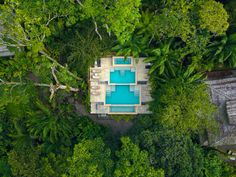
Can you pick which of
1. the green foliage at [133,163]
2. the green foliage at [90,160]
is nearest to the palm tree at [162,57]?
the green foliage at [133,163]

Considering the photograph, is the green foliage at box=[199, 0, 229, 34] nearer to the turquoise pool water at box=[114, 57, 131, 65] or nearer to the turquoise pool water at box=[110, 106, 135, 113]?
the turquoise pool water at box=[114, 57, 131, 65]

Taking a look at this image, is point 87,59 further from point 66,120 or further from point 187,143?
point 187,143

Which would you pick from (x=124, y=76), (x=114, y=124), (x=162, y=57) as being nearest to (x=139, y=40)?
(x=162, y=57)

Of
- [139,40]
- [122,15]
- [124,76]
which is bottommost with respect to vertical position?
[124,76]

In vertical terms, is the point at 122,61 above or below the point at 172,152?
above

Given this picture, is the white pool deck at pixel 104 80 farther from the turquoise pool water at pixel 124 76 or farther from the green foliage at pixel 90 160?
the green foliage at pixel 90 160

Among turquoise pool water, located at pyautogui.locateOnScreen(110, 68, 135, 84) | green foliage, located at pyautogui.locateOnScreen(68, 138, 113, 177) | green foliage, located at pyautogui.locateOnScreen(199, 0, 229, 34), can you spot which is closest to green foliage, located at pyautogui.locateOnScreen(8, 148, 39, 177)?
green foliage, located at pyautogui.locateOnScreen(68, 138, 113, 177)

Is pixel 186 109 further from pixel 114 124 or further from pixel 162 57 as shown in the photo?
pixel 114 124
